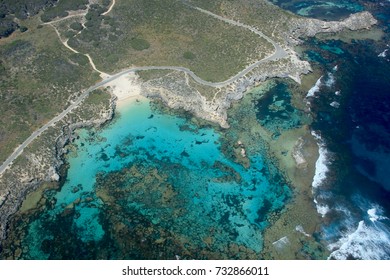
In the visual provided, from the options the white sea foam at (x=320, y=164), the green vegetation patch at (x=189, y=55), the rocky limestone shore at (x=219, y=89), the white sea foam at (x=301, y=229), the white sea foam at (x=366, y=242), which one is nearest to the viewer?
the white sea foam at (x=366, y=242)

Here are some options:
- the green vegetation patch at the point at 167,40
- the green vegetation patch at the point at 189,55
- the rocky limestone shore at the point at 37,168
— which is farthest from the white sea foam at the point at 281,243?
the green vegetation patch at the point at 189,55

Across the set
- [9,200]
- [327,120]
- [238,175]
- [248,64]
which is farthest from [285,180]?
[9,200]

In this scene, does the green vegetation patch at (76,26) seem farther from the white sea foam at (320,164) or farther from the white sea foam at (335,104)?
the white sea foam at (335,104)

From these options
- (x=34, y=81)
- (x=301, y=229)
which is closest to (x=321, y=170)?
(x=301, y=229)

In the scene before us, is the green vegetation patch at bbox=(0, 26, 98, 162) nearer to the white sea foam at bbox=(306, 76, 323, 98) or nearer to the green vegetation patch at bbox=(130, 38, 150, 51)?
the green vegetation patch at bbox=(130, 38, 150, 51)

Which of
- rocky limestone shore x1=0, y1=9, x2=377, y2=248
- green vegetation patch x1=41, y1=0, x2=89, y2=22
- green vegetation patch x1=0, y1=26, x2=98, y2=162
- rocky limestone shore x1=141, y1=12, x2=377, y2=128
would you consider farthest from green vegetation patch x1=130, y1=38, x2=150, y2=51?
green vegetation patch x1=41, y1=0, x2=89, y2=22

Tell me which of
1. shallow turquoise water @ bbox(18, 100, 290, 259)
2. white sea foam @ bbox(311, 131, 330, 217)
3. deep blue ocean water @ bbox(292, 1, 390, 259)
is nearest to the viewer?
shallow turquoise water @ bbox(18, 100, 290, 259)
